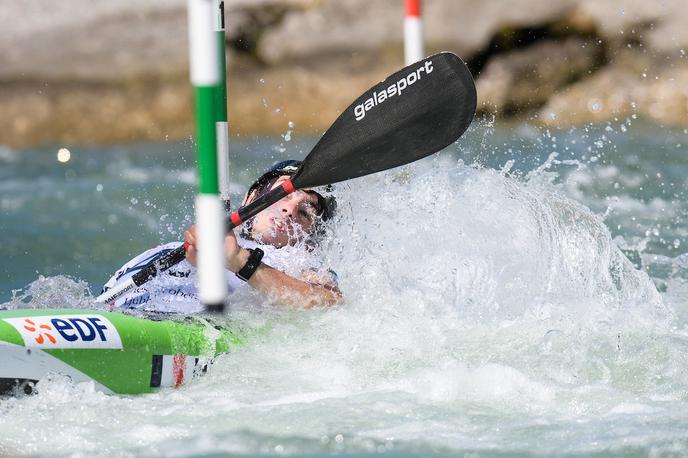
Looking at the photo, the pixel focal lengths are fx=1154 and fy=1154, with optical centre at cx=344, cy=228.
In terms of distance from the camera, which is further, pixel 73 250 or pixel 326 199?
pixel 73 250

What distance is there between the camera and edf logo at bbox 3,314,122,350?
11.1 feet

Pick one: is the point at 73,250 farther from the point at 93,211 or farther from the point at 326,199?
the point at 326,199

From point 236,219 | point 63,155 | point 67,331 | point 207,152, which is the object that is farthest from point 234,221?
point 63,155

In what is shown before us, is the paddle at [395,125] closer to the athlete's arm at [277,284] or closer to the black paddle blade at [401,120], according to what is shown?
the black paddle blade at [401,120]

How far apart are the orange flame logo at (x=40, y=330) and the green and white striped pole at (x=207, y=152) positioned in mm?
707

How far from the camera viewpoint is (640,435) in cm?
307

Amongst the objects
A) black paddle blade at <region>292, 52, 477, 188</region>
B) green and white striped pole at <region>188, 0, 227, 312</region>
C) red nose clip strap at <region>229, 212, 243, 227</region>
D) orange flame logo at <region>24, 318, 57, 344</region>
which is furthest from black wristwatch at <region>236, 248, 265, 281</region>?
green and white striped pole at <region>188, 0, 227, 312</region>

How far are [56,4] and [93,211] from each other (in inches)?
161

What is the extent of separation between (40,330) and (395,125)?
142 cm

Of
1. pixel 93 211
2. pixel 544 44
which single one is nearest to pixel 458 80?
pixel 93 211

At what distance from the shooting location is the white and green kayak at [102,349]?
11.0 ft

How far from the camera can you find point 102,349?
348cm

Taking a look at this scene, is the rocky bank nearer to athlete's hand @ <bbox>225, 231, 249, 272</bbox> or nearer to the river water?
the river water

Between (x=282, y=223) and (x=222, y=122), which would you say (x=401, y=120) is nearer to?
(x=282, y=223)
